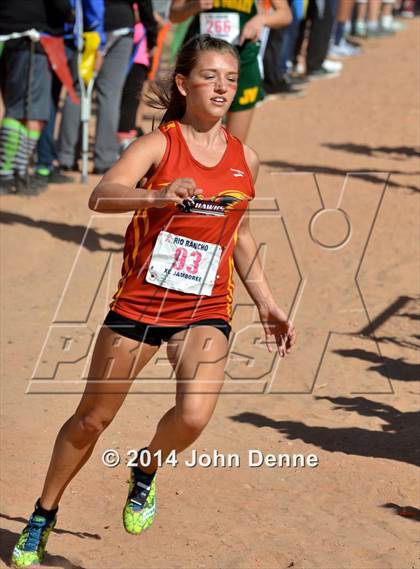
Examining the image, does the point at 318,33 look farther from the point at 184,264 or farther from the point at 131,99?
the point at 184,264

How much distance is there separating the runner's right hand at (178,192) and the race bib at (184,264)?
1.19 ft

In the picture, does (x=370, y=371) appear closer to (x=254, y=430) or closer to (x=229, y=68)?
(x=254, y=430)

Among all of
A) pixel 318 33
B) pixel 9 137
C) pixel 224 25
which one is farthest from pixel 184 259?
pixel 318 33

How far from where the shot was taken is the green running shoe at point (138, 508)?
4.84 metres

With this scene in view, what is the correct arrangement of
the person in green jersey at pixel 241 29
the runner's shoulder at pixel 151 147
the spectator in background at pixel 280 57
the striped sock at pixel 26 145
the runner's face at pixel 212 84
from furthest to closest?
the spectator in background at pixel 280 57, the striped sock at pixel 26 145, the person in green jersey at pixel 241 29, the runner's face at pixel 212 84, the runner's shoulder at pixel 151 147

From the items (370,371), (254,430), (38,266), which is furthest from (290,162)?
(254,430)

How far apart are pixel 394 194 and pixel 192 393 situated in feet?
21.5

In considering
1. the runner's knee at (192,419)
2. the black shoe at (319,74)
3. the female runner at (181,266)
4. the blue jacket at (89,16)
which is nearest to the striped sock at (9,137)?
the blue jacket at (89,16)

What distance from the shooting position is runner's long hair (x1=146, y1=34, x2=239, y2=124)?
470 cm

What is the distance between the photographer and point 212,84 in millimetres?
4621

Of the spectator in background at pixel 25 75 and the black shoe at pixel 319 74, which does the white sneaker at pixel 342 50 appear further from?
the spectator in background at pixel 25 75

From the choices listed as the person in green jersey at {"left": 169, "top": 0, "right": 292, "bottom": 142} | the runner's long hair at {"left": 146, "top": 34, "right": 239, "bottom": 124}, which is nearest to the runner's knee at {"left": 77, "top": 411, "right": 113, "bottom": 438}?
the runner's long hair at {"left": 146, "top": 34, "right": 239, "bottom": 124}

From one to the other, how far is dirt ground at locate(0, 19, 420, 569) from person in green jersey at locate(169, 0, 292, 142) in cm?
136

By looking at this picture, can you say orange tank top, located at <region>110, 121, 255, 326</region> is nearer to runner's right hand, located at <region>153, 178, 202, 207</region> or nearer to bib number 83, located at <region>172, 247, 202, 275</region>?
bib number 83, located at <region>172, 247, 202, 275</region>
